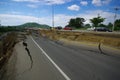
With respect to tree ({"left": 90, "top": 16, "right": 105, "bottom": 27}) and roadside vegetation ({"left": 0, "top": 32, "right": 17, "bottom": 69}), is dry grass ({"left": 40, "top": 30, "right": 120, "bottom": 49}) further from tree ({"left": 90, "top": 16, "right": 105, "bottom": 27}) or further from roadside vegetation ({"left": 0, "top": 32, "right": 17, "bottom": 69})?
tree ({"left": 90, "top": 16, "right": 105, "bottom": 27})

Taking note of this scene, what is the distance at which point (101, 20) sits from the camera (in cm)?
8288

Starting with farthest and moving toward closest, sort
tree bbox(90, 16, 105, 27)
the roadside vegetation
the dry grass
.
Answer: tree bbox(90, 16, 105, 27), the dry grass, the roadside vegetation

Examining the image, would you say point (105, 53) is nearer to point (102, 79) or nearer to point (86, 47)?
point (86, 47)

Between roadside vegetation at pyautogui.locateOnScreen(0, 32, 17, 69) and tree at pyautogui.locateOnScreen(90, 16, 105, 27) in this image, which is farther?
tree at pyautogui.locateOnScreen(90, 16, 105, 27)

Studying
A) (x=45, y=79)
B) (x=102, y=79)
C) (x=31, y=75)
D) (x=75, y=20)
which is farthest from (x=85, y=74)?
(x=75, y=20)

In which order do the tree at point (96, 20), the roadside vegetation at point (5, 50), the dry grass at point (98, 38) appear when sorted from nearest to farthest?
1. the roadside vegetation at point (5, 50)
2. the dry grass at point (98, 38)
3. the tree at point (96, 20)

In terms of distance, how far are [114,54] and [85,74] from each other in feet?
25.6

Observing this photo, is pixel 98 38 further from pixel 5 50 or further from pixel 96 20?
pixel 96 20

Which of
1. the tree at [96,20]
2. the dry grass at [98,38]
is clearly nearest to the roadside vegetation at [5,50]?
the dry grass at [98,38]

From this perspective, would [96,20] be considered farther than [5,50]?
Yes

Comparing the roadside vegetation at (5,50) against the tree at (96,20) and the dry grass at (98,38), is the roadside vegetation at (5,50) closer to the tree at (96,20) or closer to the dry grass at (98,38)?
the dry grass at (98,38)

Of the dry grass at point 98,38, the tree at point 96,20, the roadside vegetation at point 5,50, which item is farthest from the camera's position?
the tree at point 96,20

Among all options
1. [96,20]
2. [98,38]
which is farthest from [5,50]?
[96,20]

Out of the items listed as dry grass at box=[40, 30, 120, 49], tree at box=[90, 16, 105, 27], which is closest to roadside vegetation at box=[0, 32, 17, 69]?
dry grass at box=[40, 30, 120, 49]
